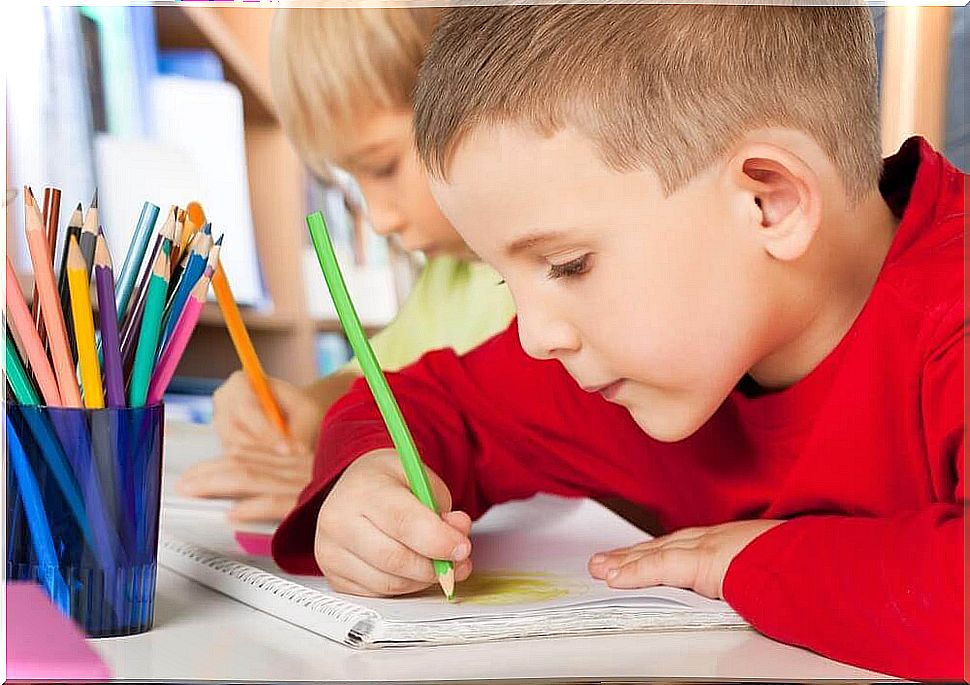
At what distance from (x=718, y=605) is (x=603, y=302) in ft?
0.44

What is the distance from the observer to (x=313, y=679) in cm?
42

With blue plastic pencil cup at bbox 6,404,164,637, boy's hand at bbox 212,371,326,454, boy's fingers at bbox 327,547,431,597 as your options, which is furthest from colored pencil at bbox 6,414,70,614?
boy's hand at bbox 212,371,326,454

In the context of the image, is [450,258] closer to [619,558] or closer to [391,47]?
[391,47]

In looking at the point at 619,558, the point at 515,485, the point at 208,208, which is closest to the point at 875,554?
the point at 619,558

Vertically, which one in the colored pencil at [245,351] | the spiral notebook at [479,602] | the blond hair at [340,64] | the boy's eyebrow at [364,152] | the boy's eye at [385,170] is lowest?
the spiral notebook at [479,602]

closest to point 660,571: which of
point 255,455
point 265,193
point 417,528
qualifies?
point 417,528

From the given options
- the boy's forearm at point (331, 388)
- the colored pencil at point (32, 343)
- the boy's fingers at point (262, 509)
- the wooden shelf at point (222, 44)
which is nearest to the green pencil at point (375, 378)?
the colored pencil at point (32, 343)

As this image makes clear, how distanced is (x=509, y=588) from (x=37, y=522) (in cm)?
20

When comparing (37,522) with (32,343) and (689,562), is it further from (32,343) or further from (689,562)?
(689,562)

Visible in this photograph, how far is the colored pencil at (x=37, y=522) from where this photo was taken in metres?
0.44

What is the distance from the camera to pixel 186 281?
1.52 ft

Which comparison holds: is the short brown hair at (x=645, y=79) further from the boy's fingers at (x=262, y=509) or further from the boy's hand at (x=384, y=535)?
the boy's fingers at (x=262, y=509)

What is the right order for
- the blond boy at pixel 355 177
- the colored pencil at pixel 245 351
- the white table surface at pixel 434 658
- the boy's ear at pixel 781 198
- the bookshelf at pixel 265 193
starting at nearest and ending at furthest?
the white table surface at pixel 434 658, the boy's ear at pixel 781 198, the colored pencil at pixel 245 351, the blond boy at pixel 355 177, the bookshelf at pixel 265 193

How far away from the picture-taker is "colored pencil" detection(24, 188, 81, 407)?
44cm
